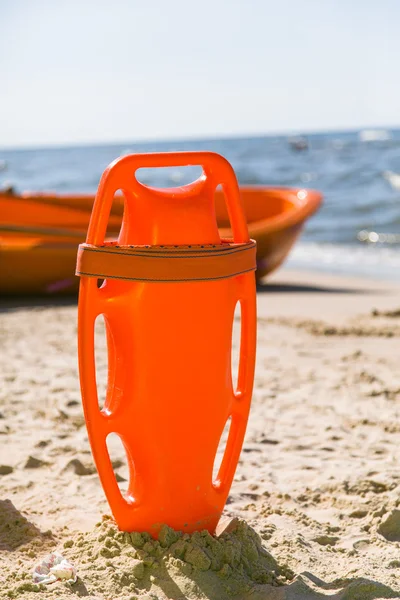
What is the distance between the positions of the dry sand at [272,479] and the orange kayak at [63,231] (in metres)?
1.74

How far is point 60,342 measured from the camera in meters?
4.78

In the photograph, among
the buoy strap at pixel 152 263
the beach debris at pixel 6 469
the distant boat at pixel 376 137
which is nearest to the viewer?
the buoy strap at pixel 152 263

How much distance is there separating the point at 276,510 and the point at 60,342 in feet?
9.03

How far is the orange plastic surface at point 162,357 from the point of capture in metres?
1.85

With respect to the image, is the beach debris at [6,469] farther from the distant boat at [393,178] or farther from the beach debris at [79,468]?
the distant boat at [393,178]

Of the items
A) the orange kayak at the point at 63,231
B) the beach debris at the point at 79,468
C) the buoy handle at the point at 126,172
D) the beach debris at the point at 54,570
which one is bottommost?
the orange kayak at the point at 63,231

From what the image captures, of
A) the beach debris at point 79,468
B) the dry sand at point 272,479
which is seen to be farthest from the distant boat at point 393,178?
the beach debris at point 79,468

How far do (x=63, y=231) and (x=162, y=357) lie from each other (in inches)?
206

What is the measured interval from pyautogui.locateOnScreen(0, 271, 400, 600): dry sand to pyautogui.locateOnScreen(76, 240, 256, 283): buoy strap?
2.27 ft

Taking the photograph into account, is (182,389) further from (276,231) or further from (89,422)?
(276,231)

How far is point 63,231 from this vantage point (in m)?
6.91

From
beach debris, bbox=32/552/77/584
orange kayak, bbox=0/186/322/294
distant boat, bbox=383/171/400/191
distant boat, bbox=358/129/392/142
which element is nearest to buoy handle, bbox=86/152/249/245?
beach debris, bbox=32/552/77/584

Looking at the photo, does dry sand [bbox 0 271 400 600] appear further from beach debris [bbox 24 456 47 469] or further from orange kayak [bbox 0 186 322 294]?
orange kayak [bbox 0 186 322 294]

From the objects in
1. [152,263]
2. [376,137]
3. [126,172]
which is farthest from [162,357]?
[376,137]
